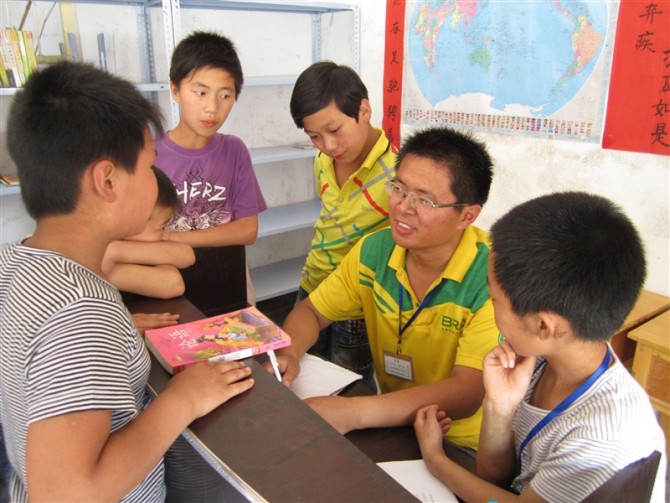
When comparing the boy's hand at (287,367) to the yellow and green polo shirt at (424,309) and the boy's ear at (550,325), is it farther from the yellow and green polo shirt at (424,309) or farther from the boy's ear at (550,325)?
the boy's ear at (550,325)

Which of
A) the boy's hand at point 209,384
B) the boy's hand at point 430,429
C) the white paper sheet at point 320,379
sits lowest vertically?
the white paper sheet at point 320,379

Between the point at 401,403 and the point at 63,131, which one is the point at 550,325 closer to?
the point at 401,403

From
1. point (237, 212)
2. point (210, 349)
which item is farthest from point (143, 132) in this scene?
point (237, 212)

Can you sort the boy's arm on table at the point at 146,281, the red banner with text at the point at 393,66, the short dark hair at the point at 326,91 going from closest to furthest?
the boy's arm on table at the point at 146,281, the short dark hair at the point at 326,91, the red banner with text at the point at 393,66

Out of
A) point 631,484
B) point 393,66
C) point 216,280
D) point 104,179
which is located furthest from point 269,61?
point 631,484

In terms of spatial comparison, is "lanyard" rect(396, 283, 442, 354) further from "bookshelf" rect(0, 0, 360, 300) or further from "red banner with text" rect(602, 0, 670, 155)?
"bookshelf" rect(0, 0, 360, 300)

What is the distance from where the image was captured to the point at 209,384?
0.82 m

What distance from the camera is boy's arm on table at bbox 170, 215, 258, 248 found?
1.67m

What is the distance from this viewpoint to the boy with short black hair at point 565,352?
0.74 meters

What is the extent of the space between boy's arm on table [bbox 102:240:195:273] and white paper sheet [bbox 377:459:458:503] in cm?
76

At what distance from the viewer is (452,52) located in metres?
3.00

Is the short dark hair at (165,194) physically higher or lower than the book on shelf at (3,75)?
lower

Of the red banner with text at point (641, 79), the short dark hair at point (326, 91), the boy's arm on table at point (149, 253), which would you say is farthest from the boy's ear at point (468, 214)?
the red banner with text at point (641, 79)

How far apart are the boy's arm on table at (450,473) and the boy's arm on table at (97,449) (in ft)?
1.32
